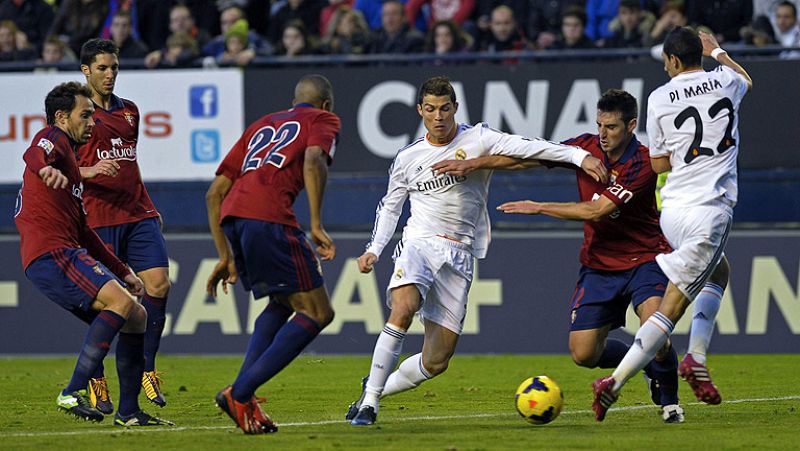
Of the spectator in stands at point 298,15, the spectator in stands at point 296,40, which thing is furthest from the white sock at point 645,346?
the spectator in stands at point 298,15

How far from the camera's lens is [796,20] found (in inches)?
600

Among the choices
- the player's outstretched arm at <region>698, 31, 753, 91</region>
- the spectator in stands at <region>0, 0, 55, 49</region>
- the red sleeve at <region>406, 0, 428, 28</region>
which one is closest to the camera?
the player's outstretched arm at <region>698, 31, 753, 91</region>

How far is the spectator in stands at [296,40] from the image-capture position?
51.9 ft

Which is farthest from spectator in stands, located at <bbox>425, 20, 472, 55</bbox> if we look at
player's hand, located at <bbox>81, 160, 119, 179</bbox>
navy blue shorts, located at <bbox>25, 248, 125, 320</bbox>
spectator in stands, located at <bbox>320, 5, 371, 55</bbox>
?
Result: navy blue shorts, located at <bbox>25, 248, 125, 320</bbox>

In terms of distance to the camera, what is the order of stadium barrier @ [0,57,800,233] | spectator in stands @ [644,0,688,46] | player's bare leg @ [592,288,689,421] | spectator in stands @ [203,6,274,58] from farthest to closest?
spectator in stands @ [203,6,274,58] < spectator in stands @ [644,0,688,46] < stadium barrier @ [0,57,800,233] < player's bare leg @ [592,288,689,421]

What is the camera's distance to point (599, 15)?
1623cm

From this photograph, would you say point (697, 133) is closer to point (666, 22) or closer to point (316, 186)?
point (316, 186)

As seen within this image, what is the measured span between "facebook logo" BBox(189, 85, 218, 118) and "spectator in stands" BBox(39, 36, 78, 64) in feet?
5.79

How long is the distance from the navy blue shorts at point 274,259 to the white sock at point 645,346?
1911 millimetres

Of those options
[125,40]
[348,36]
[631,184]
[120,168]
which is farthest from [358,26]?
[631,184]

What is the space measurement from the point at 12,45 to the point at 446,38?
5285 millimetres

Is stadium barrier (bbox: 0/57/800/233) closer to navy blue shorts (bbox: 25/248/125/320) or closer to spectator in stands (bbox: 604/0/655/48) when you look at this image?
spectator in stands (bbox: 604/0/655/48)

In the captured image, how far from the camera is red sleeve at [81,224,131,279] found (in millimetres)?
8883

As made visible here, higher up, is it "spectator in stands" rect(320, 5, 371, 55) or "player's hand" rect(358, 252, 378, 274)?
"spectator in stands" rect(320, 5, 371, 55)
